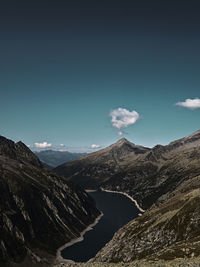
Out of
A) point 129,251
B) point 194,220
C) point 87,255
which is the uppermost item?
point 194,220

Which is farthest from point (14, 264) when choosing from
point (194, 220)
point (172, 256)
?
point (172, 256)

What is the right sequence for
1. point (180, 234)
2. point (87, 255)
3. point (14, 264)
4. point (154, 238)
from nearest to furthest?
1. point (180, 234)
2. point (154, 238)
3. point (14, 264)
4. point (87, 255)

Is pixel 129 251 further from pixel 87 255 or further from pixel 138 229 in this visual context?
pixel 87 255

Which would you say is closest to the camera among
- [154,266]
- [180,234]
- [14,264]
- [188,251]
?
[154,266]

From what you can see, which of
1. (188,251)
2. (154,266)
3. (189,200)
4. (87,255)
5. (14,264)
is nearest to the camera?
(154,266)

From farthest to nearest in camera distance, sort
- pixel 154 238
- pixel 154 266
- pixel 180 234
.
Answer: pixel 154 238
pixel 180 234
pixel 154 266

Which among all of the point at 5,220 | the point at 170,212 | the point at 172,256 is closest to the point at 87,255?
the point at 5,220

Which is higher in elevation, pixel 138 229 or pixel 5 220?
pixel 5 220

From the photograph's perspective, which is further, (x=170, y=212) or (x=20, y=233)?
(x=20, y=233)

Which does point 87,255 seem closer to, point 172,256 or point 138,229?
point 138,229
